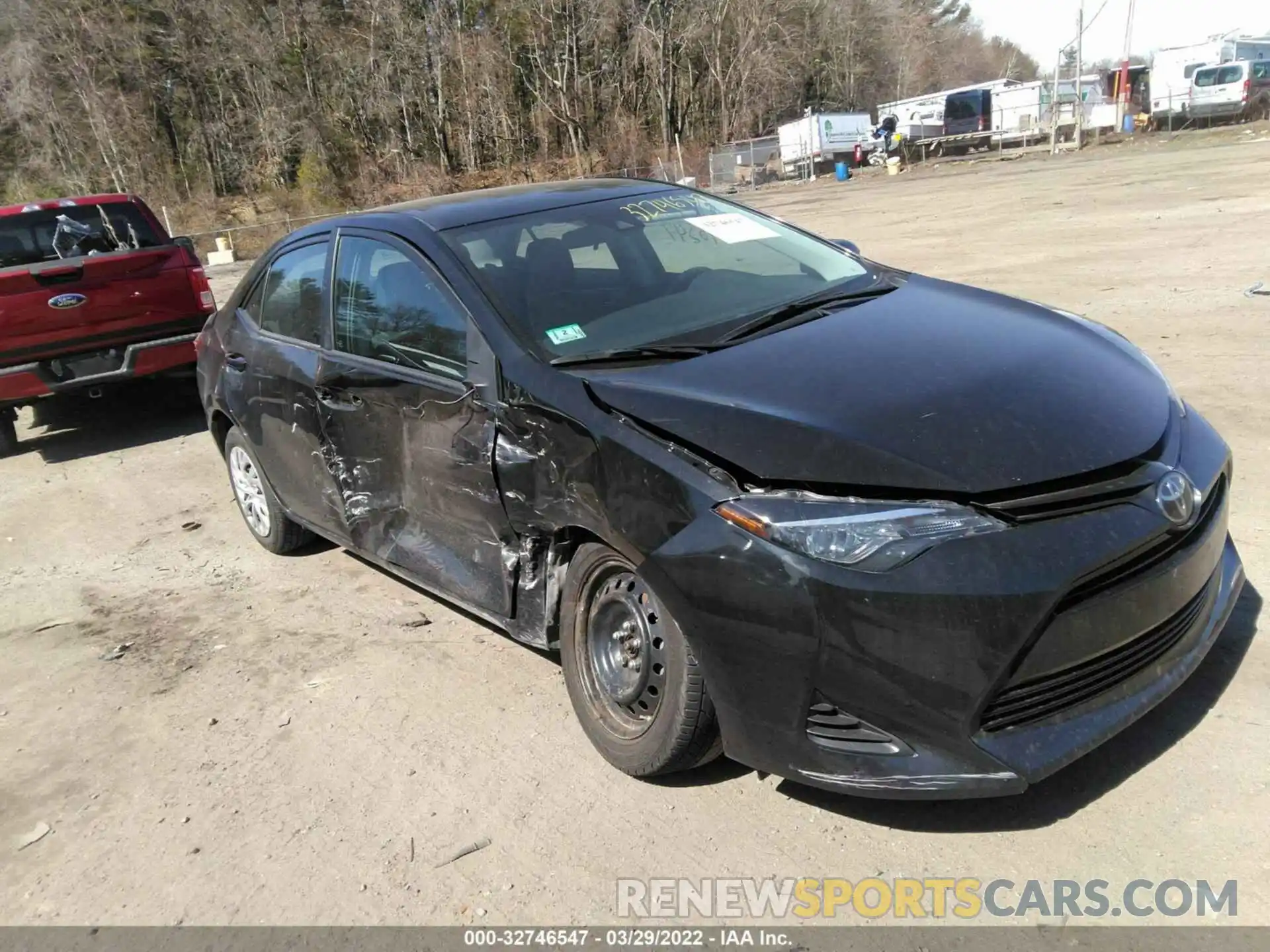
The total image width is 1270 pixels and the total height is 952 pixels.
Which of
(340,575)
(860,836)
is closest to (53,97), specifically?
(340,575)

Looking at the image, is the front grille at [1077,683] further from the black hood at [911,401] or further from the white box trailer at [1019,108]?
the white box trailer at [1019,108]

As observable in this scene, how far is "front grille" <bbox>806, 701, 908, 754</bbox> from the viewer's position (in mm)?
2516

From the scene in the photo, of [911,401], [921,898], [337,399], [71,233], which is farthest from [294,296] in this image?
[71,233]

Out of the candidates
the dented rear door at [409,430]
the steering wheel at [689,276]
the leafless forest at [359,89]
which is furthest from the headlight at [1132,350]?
the leafless forest at [359,89]

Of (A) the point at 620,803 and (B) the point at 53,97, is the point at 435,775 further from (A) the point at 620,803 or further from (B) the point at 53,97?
(B) the point at 53,97

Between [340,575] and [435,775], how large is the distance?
207 centimetres

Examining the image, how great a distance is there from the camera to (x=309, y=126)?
50.4m

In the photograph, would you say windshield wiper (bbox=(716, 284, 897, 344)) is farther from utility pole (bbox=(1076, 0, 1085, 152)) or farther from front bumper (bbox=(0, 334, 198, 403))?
utility pole (bbox=(1076, 0, 1085, 152))

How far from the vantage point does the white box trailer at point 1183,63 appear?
38.8 metres

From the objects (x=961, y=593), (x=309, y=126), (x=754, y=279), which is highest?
(x=309, y=126)

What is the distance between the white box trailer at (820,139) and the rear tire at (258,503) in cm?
3744

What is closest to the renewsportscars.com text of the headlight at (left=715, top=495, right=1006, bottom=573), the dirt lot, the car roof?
the dirt lot

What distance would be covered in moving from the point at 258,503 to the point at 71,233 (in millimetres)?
4808

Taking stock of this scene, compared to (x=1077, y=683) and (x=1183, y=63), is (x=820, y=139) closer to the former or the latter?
(x=1183, y=63)
